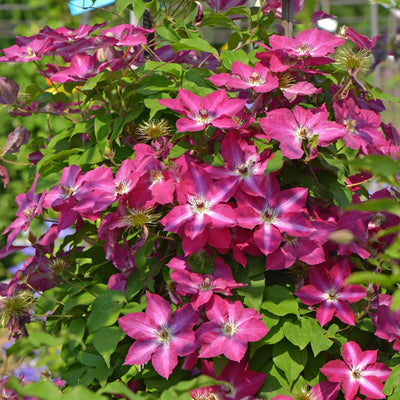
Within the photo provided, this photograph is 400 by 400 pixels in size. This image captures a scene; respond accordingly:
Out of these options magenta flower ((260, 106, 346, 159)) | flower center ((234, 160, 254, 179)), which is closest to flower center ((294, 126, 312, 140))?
magenta flower ((260, 106, 346, 159))

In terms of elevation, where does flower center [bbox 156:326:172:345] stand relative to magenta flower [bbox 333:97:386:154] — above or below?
below

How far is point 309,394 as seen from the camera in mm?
1085

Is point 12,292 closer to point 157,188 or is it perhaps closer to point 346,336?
point 157,188

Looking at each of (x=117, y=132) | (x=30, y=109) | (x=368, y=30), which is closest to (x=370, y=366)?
(x=117, y=132)

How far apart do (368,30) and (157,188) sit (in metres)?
17.7

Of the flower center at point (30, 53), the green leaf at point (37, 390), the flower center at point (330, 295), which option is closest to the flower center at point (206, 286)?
the flower center at point (330, 295)

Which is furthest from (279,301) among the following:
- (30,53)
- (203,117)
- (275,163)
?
(30,53)

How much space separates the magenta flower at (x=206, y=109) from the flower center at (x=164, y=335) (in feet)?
1.15

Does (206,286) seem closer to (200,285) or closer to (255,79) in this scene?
(200,285)

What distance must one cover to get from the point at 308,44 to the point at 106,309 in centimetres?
63

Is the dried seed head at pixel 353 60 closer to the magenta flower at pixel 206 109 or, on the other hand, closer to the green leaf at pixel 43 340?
the magenta flower at pixel 206 109

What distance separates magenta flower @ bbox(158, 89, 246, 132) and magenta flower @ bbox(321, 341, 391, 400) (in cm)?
46

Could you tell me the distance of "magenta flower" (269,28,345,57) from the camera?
1134mm

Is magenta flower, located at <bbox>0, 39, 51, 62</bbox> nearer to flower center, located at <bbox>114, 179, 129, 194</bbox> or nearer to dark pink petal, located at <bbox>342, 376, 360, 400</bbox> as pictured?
flower center, located at <bbox>114, 179, 129, 194</bbox>
